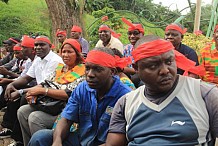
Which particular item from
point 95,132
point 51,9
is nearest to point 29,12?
point 51,9

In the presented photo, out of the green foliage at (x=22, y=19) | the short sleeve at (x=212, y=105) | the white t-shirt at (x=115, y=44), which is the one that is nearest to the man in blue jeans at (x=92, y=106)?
the short sleeve at (x=212, y=105)

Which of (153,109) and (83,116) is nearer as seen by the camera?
(153,109)

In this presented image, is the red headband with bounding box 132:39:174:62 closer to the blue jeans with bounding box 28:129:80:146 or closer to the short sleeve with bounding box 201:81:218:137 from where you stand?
the short sleeve with bounding box 201:81:218:137

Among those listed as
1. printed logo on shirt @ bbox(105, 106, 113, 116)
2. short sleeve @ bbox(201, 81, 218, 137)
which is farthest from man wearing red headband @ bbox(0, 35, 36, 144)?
short sleeve @ bbox(201, 81, 218, 137)

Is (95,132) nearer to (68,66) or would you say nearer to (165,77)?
(165,77)

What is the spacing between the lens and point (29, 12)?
2073 centimetres

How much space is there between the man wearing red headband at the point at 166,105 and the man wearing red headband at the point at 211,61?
6.59 feet

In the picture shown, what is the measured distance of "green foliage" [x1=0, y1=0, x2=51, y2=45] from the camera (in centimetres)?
1800

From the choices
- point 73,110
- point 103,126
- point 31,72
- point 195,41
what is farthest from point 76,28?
point 103,126

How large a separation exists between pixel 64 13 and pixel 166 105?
6510 mm

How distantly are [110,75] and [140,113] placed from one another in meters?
0.80

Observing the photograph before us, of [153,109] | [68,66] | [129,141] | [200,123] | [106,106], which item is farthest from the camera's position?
[68,66]

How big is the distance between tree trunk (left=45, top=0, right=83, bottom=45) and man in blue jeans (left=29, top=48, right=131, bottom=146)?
5.43m

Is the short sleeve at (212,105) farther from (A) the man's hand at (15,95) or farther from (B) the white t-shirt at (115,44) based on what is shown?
(B) the white t-shirt at (115,44)
